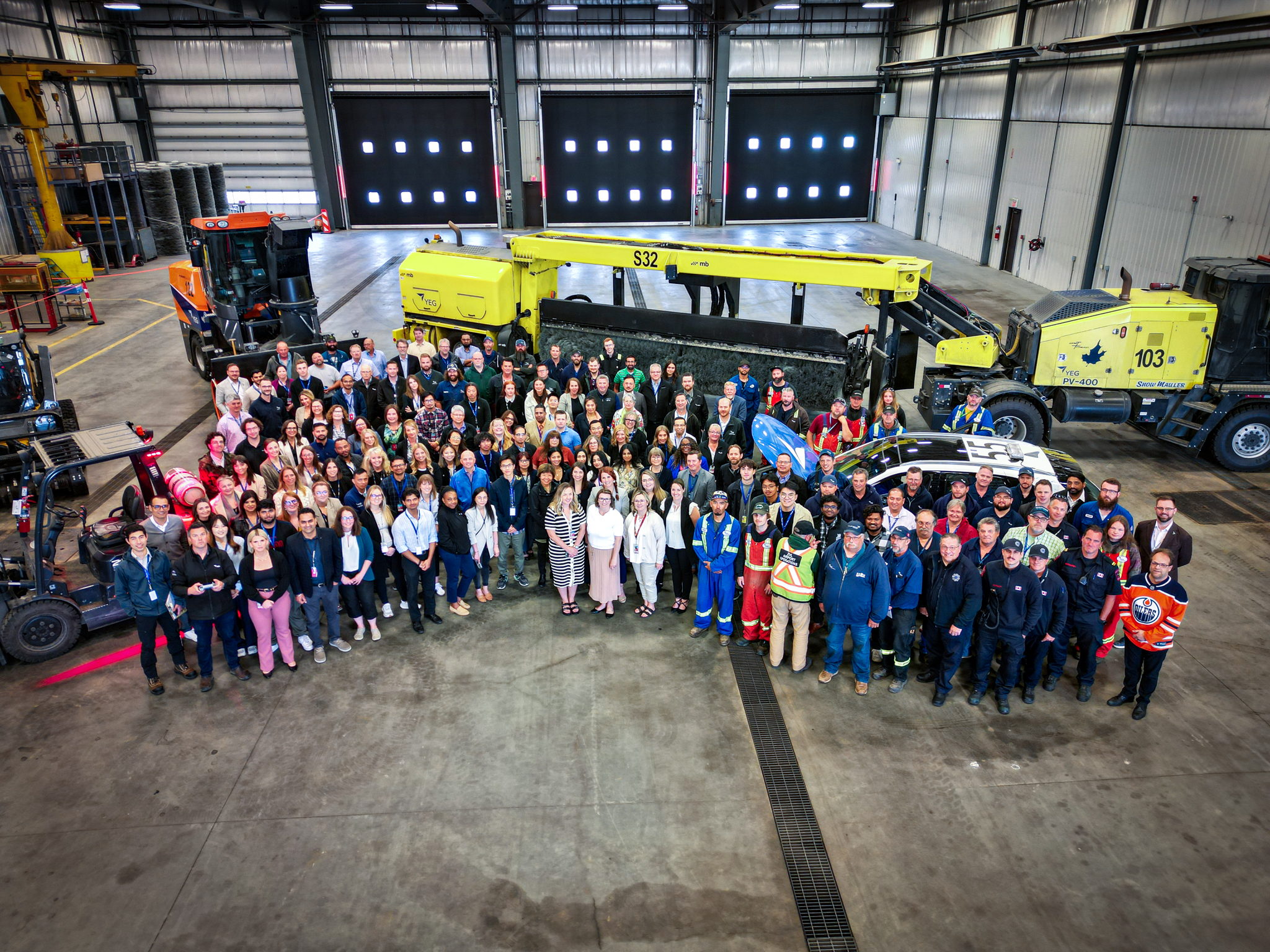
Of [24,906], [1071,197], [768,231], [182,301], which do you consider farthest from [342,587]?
[768,231]

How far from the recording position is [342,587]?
7.26 metres

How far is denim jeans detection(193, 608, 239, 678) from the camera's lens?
22.0 feet

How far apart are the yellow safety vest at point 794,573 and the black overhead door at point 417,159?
2719 cm

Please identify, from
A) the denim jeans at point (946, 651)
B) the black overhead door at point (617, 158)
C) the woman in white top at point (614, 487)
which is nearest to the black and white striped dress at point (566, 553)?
the woman in white top at point (614, 487)

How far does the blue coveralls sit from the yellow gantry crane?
23374mm

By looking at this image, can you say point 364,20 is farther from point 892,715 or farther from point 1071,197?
point 892,715

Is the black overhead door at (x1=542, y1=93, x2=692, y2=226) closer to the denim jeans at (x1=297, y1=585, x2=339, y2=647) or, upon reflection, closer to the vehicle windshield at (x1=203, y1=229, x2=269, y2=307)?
the vehicle windshield at (x1=203, y1=229, x2=269, y2=307)

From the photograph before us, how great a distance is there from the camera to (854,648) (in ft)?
22.2

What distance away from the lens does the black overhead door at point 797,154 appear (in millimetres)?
30547

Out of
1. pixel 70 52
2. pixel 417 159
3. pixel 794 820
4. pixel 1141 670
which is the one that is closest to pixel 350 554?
pixel 794 820

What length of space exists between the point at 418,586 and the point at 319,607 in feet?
3.21

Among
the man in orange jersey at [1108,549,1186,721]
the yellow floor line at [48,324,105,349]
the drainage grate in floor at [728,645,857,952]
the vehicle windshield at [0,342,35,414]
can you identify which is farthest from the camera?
the yellow floor line at [48,324,105,349]

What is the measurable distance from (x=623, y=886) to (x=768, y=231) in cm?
2820

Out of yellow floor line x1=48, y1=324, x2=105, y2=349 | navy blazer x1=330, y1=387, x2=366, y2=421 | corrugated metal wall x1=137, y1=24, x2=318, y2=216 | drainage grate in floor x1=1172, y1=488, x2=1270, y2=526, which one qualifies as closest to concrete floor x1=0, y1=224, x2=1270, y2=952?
drainage grate in floor x1=1172, y1=488, x2=1270, y2=526
